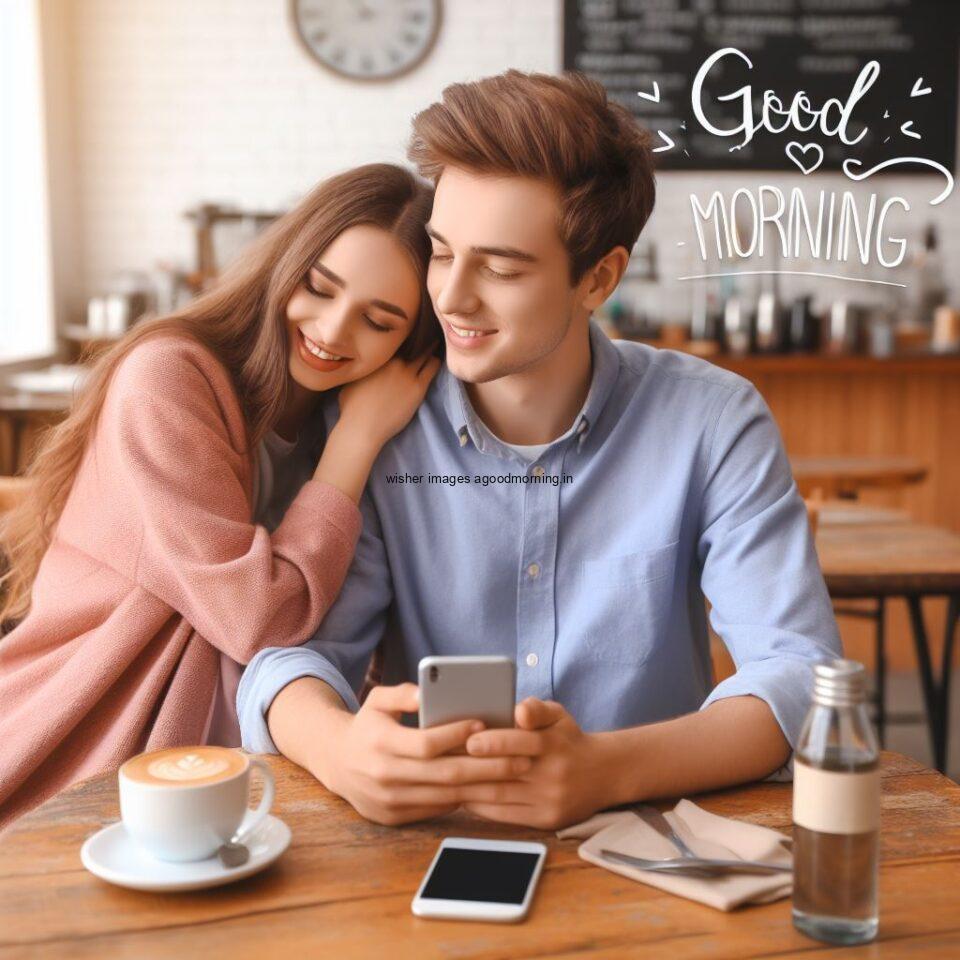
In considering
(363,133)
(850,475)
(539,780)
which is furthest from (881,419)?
(539,780)

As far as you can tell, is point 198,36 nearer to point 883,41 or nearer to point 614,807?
point 883,41

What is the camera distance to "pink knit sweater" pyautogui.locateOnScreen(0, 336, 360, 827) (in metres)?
1.38

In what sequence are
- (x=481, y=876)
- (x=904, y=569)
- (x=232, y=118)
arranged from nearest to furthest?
(x=481, y=876)
(x=904, y=569)
(x=232, y=118)

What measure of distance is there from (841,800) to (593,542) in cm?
68

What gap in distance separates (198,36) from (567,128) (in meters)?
4.10

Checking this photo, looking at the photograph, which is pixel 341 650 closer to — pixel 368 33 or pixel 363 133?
pixel 363 133

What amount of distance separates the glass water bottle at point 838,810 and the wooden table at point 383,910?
0.08 feet

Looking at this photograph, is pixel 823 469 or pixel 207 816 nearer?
pixel 207 816

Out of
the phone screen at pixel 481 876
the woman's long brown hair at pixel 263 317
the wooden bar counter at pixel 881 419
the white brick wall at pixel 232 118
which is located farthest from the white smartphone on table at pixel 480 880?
the white brick wall at pixel 232 118

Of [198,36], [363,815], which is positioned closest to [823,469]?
[363,815]

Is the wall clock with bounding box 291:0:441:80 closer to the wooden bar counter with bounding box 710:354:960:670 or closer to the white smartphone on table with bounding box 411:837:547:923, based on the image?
the wooden bar counter with bounding box 710:354:960:670

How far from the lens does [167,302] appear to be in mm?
4754

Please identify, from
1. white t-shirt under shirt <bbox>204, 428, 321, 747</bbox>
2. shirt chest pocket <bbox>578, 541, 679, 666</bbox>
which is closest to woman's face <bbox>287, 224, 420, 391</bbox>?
white t-shirt under shirt <bbox>204, 428, 321, 747</bbox>

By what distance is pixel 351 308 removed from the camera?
5.08 feet
